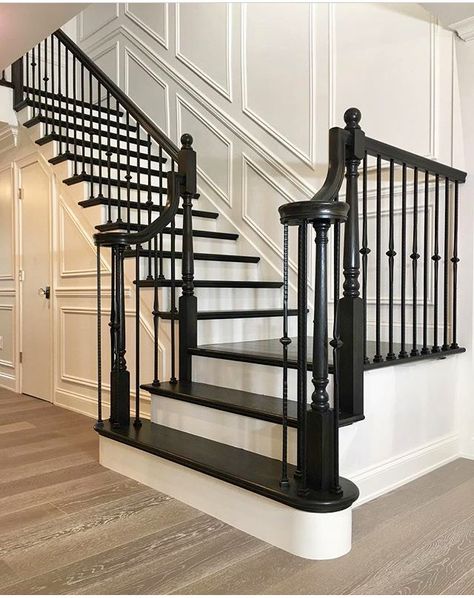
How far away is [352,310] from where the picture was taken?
6.66 feet

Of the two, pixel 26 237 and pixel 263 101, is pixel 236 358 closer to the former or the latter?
pixel 263 101

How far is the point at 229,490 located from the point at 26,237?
3.29 meters

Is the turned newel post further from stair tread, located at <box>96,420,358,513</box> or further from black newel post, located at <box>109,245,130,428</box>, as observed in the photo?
black newel post, located at <box>109,245,130,428</box>

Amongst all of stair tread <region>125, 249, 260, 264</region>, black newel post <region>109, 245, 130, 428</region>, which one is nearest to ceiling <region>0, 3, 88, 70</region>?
black newel post <region>109, 245, 130, 428</region>

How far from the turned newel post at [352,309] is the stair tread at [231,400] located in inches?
3.9

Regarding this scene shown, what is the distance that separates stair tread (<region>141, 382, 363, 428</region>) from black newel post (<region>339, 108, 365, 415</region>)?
0.10m

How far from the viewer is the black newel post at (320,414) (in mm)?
1785

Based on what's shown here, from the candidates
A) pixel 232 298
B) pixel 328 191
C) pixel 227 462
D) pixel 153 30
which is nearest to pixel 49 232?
pixel 232 298

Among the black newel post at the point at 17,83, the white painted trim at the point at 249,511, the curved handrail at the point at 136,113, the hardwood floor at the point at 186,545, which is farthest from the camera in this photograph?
the black newel post at the point at 17,83

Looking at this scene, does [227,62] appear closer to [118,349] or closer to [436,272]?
[436,272]

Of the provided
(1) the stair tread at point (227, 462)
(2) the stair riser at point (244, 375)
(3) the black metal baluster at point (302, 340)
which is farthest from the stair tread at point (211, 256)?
(3) the black metal baluster at point (302, 340)

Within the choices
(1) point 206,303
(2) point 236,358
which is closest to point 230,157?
(1) point 206,303

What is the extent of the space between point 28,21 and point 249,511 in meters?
2.23

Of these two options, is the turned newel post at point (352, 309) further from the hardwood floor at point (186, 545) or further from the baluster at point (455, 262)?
the baluster at point (455, 262)
